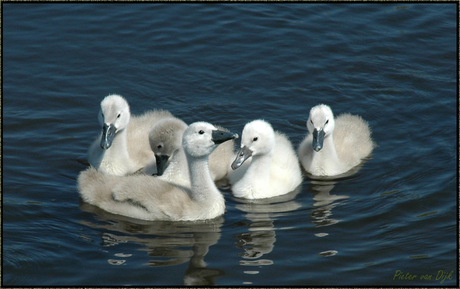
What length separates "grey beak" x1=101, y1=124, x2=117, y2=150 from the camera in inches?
340

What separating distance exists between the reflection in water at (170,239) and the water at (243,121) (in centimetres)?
2

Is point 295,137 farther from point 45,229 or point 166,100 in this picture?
point 45,229

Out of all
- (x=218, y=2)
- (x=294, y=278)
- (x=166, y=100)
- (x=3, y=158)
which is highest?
(x=218, y=2)

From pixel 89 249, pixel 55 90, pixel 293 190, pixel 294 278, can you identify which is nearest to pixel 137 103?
pixel 55 90

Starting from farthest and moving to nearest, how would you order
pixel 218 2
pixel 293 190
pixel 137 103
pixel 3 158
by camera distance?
1. pixel 218 2
2. pixel 137 103
3. pixel 3 158
4. pixel 293 190

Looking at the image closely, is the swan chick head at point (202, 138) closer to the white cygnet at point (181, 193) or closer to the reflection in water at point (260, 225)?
the white cygnet at point (181, 193)

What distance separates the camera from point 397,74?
→ 12180mm

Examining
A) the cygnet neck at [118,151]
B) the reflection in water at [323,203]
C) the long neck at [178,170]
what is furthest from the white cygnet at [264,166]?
the cygnet neck at [118,151]

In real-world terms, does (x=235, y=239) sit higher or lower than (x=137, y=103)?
lower

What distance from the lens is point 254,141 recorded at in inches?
337

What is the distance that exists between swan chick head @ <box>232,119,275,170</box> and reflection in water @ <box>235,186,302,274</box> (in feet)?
2.10

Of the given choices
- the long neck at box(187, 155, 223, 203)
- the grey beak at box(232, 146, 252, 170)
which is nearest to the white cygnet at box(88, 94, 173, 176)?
the long neck at box(187, 155, 223, 203)

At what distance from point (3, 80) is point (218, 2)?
5.16 metres

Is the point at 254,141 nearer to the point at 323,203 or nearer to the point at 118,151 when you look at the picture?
the point at 323,203
